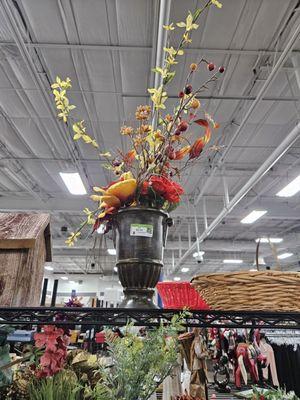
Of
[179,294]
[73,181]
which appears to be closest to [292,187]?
[73,181]

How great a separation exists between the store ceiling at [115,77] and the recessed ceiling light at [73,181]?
26cm

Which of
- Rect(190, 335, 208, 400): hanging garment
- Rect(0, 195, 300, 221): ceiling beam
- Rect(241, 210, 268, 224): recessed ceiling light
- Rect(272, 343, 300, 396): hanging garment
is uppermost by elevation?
Rect(0, 195, 300, 221): ceiling beam

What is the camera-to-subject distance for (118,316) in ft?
2.29

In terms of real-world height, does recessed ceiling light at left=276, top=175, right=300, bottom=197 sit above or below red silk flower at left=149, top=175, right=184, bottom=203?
above

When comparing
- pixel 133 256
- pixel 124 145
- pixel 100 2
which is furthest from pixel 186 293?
pixel 124 145

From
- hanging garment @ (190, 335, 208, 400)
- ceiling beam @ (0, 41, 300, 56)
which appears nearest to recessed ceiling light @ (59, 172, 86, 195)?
ceiling beam @ (0, 41, 300, 56)

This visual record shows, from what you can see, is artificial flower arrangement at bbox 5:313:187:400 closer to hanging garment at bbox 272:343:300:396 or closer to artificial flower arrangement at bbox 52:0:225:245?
artificial flower arrangement at bbox 52:0:225:245

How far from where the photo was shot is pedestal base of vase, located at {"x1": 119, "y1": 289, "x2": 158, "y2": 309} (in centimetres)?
76

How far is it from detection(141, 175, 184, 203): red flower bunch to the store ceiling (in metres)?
0.31

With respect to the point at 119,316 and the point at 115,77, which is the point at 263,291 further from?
the point at 115,77

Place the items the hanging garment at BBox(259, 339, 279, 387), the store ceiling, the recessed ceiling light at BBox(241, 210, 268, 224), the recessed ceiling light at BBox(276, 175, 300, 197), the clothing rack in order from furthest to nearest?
the recessed ceiling light at BBox(241, 210, 268, 224)
the recessed ceiling light at BBox(276, 175, 300, 197)
the hanging garment at BBox(259, 339, 279, 387)
the store ceiling
the clothing rack

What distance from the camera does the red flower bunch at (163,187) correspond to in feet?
2.71

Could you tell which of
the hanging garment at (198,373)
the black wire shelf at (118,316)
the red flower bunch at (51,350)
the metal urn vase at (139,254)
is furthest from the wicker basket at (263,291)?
the hanging garment at (198,373)

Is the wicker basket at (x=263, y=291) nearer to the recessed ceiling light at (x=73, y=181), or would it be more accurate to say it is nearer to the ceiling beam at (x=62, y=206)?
the recessed ceiling light at (x=73, y=181)
